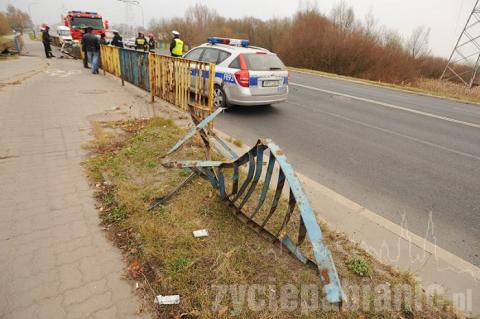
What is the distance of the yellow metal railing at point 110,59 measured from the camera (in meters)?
Result: 11.1

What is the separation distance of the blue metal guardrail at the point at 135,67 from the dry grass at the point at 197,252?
5.47m

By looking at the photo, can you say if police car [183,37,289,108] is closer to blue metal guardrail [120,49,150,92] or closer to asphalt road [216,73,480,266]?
asphalt road [216,73,480,266]

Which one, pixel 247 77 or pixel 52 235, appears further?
pixel 247 77

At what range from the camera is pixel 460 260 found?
2.89 m

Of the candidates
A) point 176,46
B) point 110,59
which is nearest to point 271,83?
point 176,46

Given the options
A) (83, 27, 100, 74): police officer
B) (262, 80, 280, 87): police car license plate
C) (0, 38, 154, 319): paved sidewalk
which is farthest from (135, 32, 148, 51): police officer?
(262, 80, 280, 87): police car license plate

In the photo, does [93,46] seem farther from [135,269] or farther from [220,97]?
[135,269]

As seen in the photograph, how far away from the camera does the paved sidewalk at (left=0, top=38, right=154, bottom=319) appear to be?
7.34 feet

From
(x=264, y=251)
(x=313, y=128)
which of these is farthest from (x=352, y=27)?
(x=264, y=251)

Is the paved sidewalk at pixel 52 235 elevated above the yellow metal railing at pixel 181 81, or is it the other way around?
the yellow metal railing at pixel 181 81

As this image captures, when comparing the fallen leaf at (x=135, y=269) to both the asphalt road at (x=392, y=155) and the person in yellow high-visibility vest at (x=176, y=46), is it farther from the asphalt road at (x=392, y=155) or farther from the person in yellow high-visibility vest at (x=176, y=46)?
the person in yellow high-visibility vest at (x=176, y=46)

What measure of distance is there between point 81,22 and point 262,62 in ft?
66.0

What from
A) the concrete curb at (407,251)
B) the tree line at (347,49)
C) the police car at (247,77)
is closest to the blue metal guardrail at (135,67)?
the police car at (247,77)

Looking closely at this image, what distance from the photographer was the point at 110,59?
12.0m
